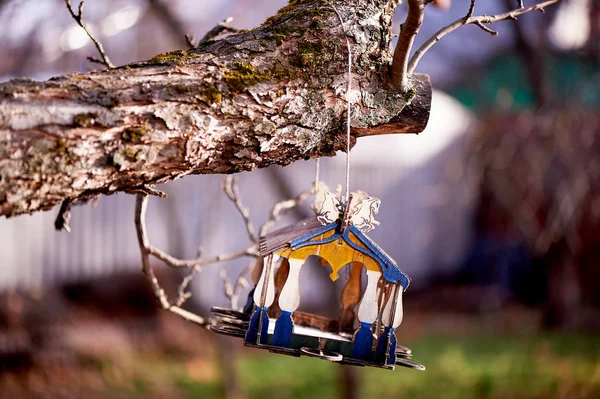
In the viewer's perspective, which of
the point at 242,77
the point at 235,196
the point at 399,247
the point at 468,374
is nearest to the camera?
the point at 242,77

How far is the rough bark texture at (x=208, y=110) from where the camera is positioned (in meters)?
1.06

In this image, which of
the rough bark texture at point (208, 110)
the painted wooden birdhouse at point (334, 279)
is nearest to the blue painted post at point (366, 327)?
the painted wooden birdhouse at point (334, 279)

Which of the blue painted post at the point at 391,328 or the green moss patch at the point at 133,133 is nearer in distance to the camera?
the green moss patch at the point at 133,133

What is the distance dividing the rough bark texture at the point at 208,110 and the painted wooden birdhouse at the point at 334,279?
0.17m

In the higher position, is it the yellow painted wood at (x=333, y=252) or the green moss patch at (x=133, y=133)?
the green moss patch at (x=133, y=133)

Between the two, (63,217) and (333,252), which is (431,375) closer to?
(333,252)

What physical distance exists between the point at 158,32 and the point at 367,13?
18.3 ft

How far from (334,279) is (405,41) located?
22.5 inches

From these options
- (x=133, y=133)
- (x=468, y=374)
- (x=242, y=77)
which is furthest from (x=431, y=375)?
(x=133, y=133)

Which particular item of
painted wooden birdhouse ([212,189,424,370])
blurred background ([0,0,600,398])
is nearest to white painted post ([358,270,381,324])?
painted wooden birdhouse ([212,189,424,370])

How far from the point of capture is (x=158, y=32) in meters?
6.56

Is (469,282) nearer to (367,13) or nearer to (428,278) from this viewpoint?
(428,278)

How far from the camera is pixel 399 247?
815 centimetres

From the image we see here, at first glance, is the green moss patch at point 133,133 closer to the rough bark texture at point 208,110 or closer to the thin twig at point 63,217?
the rough bark texture at point 208,110
